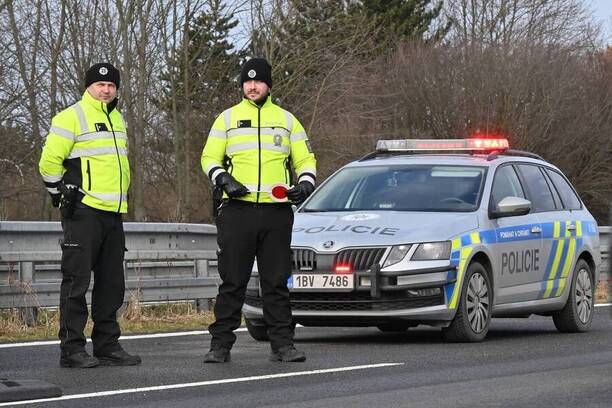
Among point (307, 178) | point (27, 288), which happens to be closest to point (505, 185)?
point (307, 178)

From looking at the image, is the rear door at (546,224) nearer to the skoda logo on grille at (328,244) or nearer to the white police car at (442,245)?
the white police car at (442,245)

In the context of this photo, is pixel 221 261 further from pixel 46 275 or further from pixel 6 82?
pixel 6 82

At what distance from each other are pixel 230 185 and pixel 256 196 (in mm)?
239

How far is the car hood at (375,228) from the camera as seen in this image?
10.9 metres

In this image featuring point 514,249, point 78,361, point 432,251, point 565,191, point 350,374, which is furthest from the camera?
point 565,191

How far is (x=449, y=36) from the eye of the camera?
5941cm

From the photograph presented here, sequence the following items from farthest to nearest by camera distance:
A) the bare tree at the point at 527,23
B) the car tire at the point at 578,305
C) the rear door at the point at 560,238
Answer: the bare tree at the point at 527,23 < the car tire at the point at 578,305 < the rear door at the point at 560,238

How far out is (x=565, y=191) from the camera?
13.6 meters

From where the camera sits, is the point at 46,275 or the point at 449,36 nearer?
the point at 46,275

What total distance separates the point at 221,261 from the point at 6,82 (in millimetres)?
24290

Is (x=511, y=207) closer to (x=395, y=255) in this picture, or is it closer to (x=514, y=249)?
(x=514, y=249)

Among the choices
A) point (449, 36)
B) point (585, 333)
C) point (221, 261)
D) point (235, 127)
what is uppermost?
point (449, 36)

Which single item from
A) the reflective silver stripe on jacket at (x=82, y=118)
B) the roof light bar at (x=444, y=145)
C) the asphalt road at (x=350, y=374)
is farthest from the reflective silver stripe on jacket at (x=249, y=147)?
the roof light bar at (x=444, y=145)

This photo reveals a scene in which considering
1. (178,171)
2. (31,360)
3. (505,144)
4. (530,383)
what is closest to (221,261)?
(31,360)
